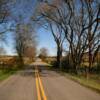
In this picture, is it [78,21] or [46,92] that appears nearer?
[46,92]

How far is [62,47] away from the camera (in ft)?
226

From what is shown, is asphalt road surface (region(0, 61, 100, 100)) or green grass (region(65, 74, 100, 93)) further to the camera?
green grass (region(65, 74, 100, 93))

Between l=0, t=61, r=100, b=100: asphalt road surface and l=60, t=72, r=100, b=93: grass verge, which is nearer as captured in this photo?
l=0, t=61, r=100, b=100: asphalt road surface

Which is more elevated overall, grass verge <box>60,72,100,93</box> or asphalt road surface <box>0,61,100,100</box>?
Answer: grass verge <box>60,72,100,93</box>

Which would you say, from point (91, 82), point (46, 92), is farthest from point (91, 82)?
point (46, 92)

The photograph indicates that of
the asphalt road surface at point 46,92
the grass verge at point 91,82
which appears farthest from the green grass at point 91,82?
the asphalt road surface at point 46,92

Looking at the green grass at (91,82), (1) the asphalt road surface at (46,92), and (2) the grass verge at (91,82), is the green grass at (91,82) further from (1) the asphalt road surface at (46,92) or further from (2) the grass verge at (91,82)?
(1) the asphalt road surface at (46,92)

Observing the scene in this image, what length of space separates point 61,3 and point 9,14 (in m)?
8.14

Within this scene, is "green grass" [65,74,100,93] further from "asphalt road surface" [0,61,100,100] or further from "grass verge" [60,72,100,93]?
"asphalt road surface" [0,61,100,100]

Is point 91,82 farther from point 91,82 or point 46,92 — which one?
point 46,92

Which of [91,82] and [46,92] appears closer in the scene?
[46,92]

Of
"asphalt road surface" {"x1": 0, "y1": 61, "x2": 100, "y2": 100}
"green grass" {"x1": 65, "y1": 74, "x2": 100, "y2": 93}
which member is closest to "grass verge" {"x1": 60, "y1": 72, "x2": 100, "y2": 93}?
"green grass" {"x1": 65, "y1": 74, "x2": 100, "y2": 93}

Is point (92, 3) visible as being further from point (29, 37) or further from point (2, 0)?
point (29, 37)

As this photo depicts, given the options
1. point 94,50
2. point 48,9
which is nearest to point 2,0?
point 48,9
